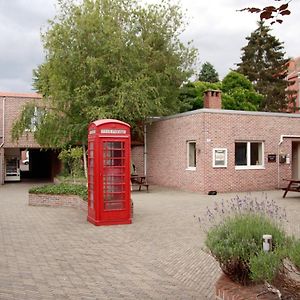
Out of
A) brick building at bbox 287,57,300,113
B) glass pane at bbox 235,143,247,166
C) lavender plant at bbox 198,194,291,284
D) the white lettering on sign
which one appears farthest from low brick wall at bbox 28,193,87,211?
brick building at bbox 287,57,300,113

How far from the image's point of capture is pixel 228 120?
20.8 metres

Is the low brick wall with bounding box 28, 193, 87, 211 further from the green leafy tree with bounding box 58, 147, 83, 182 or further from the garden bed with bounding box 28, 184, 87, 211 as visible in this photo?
the green leafy tree with bounding box 58, 147, 83, 182

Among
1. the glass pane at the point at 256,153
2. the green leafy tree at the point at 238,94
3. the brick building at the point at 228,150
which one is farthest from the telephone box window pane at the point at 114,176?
the green leafy tree at the point at 238,94

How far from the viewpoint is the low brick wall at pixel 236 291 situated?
4.48 meters

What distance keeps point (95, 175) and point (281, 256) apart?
7383 mm

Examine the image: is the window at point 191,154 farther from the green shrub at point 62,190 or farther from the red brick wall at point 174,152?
the green shrub at point 62,190

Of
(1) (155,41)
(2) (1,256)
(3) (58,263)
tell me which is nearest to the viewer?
(3) (58,263)

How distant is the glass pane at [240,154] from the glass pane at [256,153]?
42cm

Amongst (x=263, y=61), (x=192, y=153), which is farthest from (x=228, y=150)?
(x=263, y=61)

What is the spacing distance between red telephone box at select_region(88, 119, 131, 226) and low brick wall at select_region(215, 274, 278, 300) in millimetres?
6272

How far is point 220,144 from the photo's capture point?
2059cm

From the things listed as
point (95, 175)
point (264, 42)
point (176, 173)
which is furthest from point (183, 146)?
point (264, 42)

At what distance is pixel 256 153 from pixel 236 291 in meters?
17.7

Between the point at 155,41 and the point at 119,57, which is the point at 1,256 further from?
the point at 155,41
